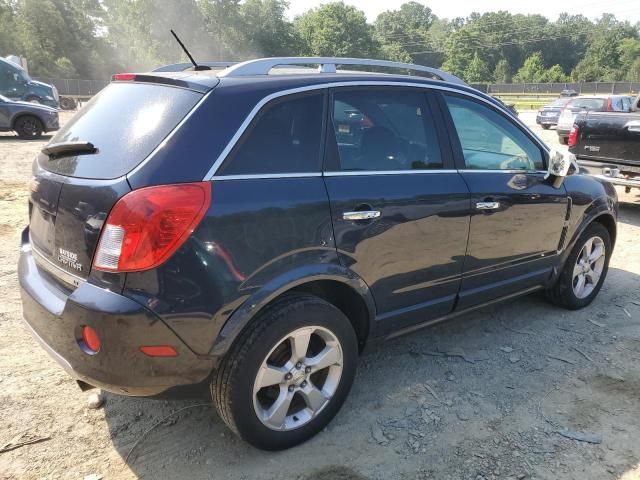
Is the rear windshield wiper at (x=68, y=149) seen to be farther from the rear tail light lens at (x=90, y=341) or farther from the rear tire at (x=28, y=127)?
the rear tire at (x=28, y=127)

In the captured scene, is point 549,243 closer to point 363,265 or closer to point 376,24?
point 363,265

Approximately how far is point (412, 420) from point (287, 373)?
0.85 meters

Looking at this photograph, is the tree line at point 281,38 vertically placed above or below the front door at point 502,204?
above

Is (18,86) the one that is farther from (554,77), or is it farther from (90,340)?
(554,77)

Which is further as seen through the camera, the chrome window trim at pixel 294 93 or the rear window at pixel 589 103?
the rear window at pixel 589 103

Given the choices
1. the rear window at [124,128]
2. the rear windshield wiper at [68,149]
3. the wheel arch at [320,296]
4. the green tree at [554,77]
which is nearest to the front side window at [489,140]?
the wheel arch at [320,296]

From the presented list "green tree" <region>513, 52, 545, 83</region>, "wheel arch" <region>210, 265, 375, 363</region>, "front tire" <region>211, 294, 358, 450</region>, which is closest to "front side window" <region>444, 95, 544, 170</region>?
"wheel arch" <region>210, 265, 375, 363</region>

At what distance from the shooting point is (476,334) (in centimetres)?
402

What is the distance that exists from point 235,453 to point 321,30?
308 feet

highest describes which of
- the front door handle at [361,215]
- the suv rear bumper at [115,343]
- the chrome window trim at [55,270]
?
the front door handle at [361,215]

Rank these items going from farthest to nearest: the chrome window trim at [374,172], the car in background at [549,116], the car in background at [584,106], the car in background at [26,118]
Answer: the car in background at [549,116], the car in background at [584,106], the car in background at [26,118], the chrome window trim at [374,172]

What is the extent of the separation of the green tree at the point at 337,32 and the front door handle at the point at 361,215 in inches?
3452

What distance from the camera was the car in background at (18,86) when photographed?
64.1 ft

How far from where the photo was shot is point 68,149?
8.48 feet
